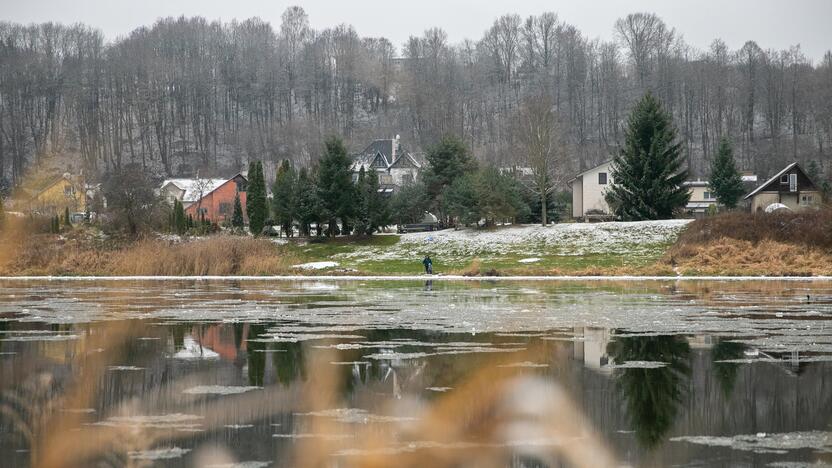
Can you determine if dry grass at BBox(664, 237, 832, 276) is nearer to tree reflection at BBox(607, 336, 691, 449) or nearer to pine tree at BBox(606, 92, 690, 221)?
pine tree at BBox(606, 92, 690, 221)

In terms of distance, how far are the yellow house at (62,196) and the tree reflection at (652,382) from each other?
261 ft

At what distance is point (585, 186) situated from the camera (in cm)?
9300

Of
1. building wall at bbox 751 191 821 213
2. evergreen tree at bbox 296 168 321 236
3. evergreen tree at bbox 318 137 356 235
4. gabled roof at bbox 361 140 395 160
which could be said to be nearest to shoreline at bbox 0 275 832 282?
evergreen tree at bbox 318 137 356 235

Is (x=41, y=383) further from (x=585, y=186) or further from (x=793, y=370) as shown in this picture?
(x=585, y=186)

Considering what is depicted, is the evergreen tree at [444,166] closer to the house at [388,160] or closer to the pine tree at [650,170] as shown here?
the pine tree at [650,170]

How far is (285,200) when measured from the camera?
79.8m

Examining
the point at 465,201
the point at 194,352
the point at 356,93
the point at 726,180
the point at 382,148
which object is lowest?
the point at 194,352

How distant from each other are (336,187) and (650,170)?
75.1 feet

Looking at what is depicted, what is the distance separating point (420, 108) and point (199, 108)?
34041 millimetres

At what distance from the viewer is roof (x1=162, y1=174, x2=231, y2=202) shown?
112688mm

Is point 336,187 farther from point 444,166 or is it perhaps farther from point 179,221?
point 179,221

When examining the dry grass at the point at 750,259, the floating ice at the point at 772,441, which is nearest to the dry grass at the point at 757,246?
the dry grass at the point at 750,259

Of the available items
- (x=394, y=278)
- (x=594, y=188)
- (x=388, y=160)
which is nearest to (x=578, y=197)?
(x=594, y=188)

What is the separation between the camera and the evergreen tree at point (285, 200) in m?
79.1
